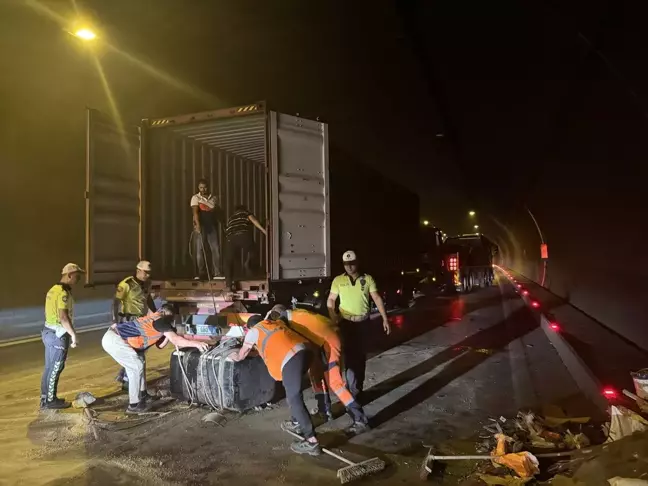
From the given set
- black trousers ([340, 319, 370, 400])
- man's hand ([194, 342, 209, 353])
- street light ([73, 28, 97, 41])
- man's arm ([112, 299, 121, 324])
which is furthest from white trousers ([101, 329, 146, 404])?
street light ([73, 28, 97, 41])

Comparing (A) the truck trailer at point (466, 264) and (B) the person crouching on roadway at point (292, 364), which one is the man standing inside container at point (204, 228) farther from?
(A) the truck trailer at point (466, 264)

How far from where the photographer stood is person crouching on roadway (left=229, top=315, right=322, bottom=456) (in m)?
4.71

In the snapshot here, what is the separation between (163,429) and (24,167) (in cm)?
1159

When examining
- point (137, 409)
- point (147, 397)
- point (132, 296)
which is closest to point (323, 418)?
point (137, 409)

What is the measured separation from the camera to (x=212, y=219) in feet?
27.3

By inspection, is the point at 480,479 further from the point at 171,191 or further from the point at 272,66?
the point at 272,66

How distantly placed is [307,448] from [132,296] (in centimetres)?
366

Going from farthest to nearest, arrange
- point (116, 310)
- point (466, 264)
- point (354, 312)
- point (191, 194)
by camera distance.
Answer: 1. point (466, 264)
2. point (191, 194)
3. point (116, 310)
4. point (354, 312)

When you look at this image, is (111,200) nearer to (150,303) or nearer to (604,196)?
(150,303)

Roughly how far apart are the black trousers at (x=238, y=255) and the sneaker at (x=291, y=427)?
7.59ft

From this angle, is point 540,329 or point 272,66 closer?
point 272,66

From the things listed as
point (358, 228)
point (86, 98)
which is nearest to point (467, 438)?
point (358, 228)

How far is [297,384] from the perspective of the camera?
470cm

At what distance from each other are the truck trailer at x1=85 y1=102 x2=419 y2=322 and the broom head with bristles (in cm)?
302
